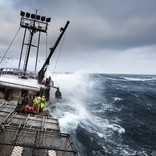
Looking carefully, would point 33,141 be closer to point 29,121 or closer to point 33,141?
point 33,141

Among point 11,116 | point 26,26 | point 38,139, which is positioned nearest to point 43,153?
point 38,139

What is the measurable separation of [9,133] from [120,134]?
19345 millimetres

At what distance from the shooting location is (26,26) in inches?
1364

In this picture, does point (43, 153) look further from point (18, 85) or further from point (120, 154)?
point (18, 85)

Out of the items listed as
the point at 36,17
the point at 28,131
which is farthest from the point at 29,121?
the point at 36,17

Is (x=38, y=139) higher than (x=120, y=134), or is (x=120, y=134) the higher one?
(x=38, y=139)

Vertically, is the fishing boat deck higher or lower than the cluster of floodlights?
lower

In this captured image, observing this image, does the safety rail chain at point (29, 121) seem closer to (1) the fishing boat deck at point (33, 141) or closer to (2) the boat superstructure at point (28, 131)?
(2) the boat superstructure at point (28, 131)

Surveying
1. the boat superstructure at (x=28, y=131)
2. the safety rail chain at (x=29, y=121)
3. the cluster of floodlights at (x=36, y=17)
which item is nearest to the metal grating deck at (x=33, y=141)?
the boat superstructure at (x=28, y=131)

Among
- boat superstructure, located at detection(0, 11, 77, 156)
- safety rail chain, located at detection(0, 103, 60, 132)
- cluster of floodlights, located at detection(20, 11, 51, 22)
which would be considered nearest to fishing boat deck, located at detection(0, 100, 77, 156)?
boat superstructure, located at detection(0, 11, 77, 156)

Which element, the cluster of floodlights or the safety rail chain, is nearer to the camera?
the safety rail chain

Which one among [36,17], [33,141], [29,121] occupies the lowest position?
[29,121]

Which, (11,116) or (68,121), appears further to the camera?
A: (68,121)

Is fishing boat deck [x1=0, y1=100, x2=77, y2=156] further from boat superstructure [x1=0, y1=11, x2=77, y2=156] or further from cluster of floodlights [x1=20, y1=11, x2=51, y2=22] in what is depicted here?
cluster of floodlights [x1=20, y1=11, x2=51, y2=22]
